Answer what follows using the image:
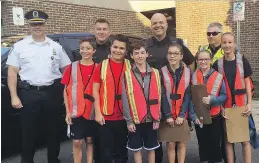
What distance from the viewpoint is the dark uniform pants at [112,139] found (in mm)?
3961

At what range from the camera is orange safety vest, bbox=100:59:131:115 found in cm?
388

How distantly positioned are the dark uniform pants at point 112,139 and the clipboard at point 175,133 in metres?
0.44

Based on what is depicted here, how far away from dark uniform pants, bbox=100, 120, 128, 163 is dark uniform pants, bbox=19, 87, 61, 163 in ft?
2.91

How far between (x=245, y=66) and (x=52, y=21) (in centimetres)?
903

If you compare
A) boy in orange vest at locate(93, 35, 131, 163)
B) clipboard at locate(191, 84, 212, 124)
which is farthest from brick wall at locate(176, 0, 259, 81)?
boy in orange vest at locate(93, 35, 131, 163)

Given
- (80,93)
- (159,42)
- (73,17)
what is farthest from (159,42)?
(73,17)

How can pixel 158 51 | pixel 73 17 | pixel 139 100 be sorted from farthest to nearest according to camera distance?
pixel 73 17
pixel 158 51
pixel 139 100

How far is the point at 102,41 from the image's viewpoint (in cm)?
439

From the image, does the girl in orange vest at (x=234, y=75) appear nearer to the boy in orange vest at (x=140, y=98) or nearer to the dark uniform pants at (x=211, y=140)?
the dark uniform pants at (x=211, y=140)

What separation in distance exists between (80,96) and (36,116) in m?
0.75

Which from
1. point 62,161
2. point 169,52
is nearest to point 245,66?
point 169,52

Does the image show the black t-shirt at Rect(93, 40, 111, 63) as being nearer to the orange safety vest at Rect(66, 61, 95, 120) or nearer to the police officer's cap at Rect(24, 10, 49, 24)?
the orange safety vest at Rect(66, 61, 95, 120)

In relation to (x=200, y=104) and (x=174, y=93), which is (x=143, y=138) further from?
(x=200, y=104)

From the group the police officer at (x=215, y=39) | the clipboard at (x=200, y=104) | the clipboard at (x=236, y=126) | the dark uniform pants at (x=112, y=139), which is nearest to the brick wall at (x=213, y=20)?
the police officer at (x=215, y=39)
